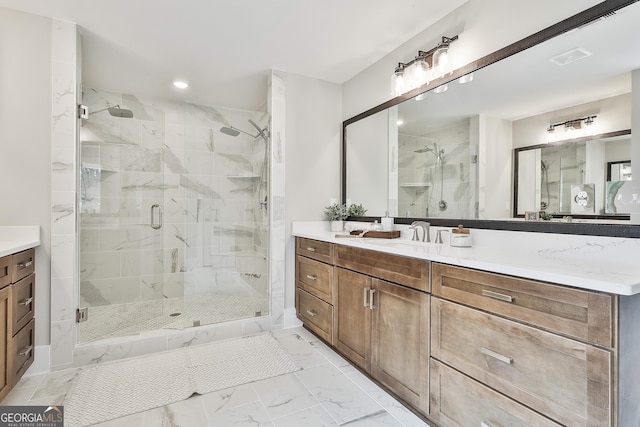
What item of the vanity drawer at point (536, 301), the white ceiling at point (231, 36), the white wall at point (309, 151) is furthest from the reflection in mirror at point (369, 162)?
the vanity drawer at point (536, 301)

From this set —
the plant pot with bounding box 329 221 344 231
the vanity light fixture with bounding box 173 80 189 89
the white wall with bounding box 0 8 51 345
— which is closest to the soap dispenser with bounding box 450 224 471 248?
the plant pot with bounding box 329 221 344 231

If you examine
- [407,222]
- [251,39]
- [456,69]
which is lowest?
[407,222]

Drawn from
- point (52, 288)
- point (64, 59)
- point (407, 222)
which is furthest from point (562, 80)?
point (52, 288)

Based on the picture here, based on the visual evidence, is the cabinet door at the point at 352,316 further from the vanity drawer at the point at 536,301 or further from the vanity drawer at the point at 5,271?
the vanity drawer at the point at 5,271

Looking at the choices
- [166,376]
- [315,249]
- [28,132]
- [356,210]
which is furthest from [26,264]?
[356,210]

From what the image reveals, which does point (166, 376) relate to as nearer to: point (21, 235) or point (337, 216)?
point (21, 235)

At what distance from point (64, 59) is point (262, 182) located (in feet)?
5.99

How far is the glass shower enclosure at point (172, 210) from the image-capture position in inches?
126

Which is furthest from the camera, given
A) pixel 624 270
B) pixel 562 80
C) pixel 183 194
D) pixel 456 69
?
pixel 183 194

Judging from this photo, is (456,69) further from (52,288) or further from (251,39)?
(52,288)

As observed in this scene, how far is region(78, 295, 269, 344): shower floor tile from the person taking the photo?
253 centimetres

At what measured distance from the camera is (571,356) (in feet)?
3.26

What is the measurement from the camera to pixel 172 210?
367 cm

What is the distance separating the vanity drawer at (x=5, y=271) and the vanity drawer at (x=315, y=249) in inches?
73.1
